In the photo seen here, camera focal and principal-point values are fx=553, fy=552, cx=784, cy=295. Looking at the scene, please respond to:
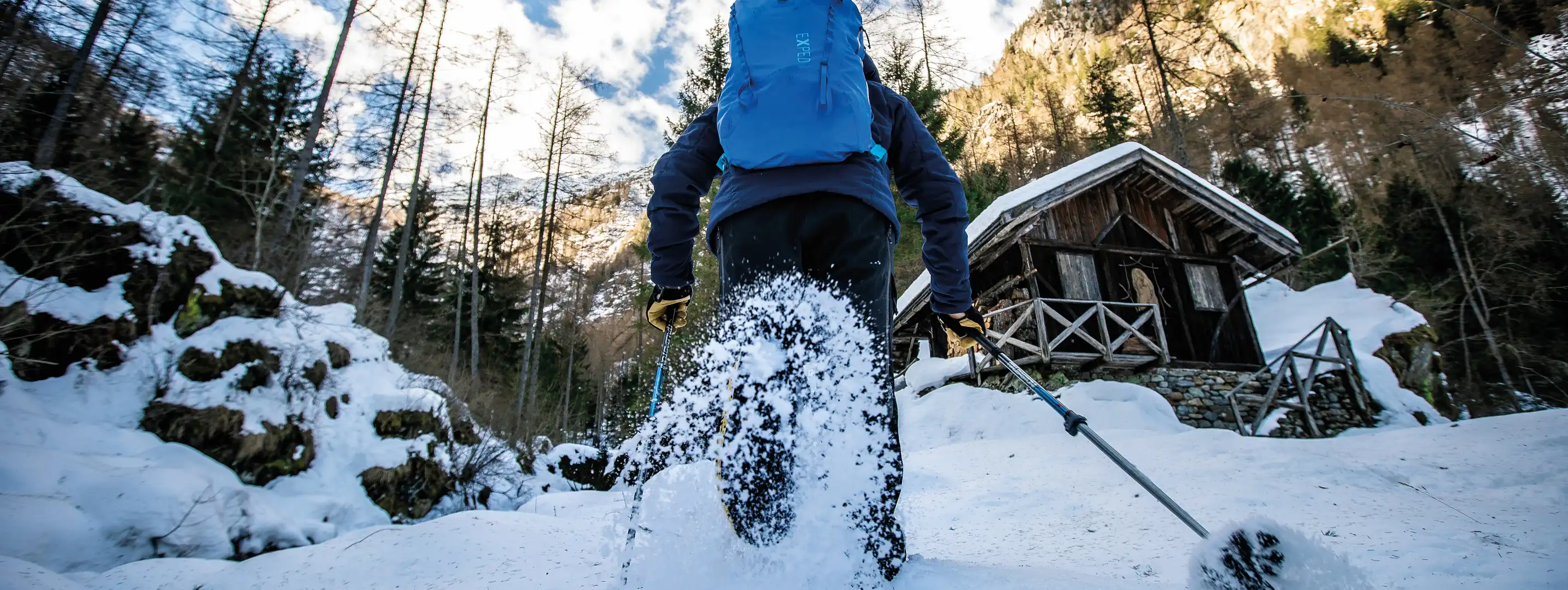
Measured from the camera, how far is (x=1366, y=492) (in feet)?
7.28

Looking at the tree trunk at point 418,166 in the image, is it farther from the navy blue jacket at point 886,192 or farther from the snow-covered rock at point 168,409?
the navy blue jacket at point 886,192

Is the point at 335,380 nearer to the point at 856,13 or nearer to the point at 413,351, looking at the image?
the point at 856,13

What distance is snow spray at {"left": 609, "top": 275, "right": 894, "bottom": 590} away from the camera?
1.25 m

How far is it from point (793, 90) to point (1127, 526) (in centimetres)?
200

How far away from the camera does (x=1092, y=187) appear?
8.46 meters

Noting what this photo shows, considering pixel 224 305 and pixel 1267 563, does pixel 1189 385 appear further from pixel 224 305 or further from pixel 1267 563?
pixel 224 305

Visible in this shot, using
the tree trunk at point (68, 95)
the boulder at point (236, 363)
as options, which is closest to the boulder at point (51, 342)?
the boulder at point (236, 363)

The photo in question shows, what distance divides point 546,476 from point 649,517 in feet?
25.0

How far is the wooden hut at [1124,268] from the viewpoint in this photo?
8.19 m

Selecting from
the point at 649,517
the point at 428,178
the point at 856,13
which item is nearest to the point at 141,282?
the point at 649,517

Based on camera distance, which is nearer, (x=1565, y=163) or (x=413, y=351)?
(x=1565, y=163)

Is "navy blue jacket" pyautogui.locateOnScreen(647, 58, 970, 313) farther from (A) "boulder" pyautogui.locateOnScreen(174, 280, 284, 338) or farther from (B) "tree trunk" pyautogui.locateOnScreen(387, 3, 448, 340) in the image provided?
(B) "tree trunk" pyautogui.locateOnScreen(387, 3, 448, 340)

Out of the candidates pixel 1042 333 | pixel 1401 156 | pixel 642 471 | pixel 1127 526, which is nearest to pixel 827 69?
pixel 642 471

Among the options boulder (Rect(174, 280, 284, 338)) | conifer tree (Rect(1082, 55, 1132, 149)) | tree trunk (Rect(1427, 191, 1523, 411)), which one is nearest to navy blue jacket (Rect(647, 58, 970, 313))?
boulder (Rect(174, 280, 284, 338))
